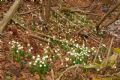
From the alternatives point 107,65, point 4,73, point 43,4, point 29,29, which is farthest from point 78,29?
point 107,65

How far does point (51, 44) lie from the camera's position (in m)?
7.40

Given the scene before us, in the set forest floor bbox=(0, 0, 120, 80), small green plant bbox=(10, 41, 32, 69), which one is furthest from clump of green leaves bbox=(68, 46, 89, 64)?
small green plant bbox=(10, 41, 32, 69)

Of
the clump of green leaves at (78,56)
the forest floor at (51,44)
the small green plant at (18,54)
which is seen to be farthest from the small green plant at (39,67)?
the clump of green leaves at (78,56)

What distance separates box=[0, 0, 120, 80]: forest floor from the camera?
19.0 ft

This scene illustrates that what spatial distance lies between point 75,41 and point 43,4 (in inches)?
72.0

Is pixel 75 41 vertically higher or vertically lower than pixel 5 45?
lower

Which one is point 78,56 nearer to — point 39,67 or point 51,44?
point 51,44

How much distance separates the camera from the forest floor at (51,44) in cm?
580

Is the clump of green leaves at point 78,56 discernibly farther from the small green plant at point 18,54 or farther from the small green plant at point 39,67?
the small green plant at point 18,54

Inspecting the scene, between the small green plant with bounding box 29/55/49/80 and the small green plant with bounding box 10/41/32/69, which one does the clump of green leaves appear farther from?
the small green plant with bounding box 10/41/32/69

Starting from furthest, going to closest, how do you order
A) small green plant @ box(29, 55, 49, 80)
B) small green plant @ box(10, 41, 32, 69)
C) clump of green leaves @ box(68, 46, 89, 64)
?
clump of green leaves @ box(68, 46, 89, 64), small green plant @ box(10, 41, 32, 69), small green plant @ box(29, 55, 49, 80)

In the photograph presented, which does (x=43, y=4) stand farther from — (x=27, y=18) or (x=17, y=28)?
(x=17, y=28)

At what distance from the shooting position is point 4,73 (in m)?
5.53

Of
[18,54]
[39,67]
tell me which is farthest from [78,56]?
[18,54]
